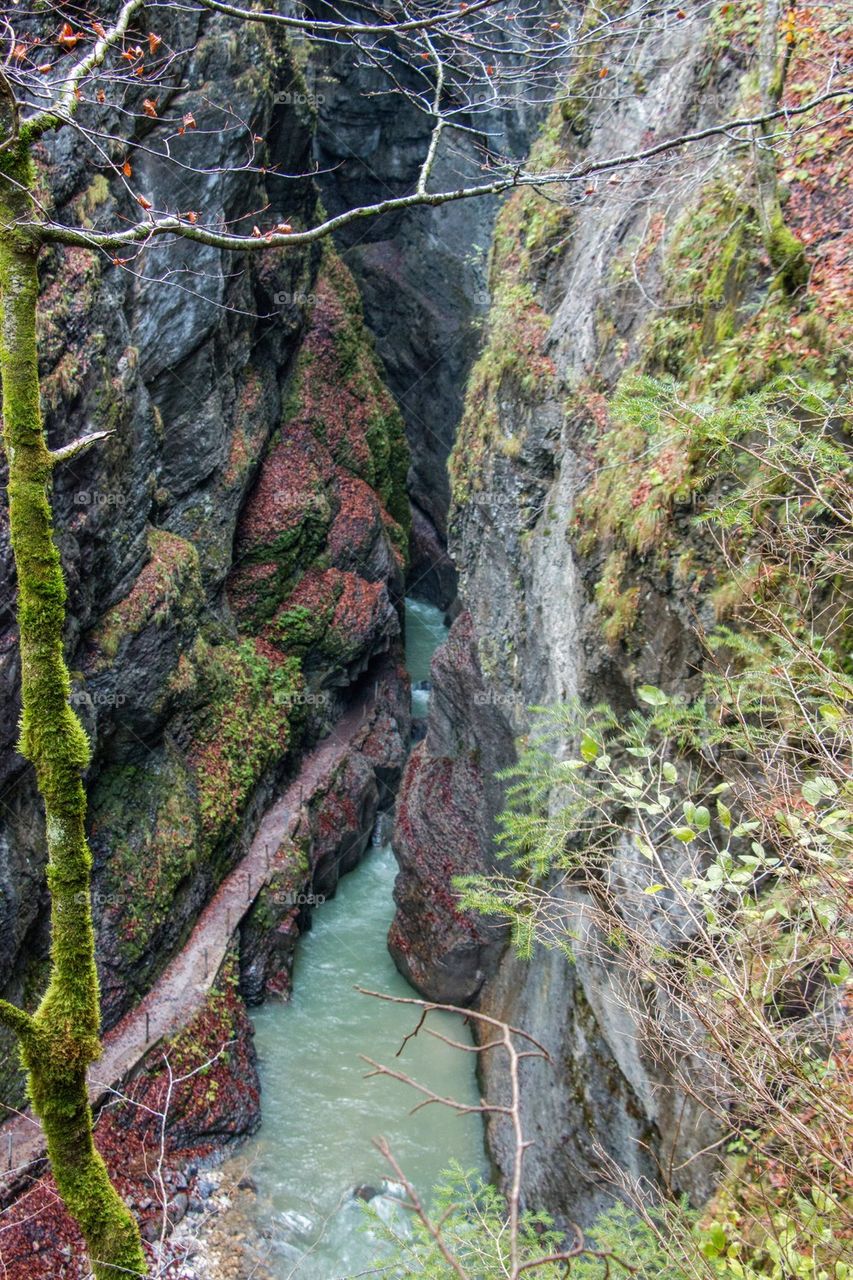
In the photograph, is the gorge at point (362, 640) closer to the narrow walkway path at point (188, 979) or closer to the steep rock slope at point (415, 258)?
the narrow walkway path at point (188, 979)

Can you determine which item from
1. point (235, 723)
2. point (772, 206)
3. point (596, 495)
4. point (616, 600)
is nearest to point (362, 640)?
point (235, 723)

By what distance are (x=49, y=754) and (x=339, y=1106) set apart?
9218 mm

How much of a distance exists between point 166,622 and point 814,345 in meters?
9.34

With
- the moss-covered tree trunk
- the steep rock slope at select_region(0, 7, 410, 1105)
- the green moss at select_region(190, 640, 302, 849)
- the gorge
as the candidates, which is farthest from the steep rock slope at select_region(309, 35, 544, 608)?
the moss-covered tree trunk

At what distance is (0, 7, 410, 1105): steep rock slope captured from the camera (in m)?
10.0

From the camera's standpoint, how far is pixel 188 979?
36.2 ft

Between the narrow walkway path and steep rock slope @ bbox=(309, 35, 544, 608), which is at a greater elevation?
steep rock slope @ bbox=(309, 35, 544, 608)

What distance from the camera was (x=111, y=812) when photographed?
430 inches

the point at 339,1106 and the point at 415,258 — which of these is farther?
the point at 415,258

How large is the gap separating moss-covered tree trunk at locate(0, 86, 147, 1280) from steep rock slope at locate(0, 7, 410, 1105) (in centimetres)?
296

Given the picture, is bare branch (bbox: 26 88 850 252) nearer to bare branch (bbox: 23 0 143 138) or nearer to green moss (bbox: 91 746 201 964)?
bare branch (bbox: 23 0 143 138)

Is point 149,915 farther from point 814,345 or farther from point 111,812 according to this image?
point 814,345

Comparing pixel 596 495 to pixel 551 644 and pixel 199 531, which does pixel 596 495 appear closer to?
pixel 551 644

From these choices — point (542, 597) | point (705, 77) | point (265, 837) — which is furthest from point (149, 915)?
point (705, 77)
